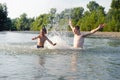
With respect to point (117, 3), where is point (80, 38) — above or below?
below

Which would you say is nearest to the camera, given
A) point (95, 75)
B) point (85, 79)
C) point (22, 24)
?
point (85, 79)

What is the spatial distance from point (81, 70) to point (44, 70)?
1387 millimetres

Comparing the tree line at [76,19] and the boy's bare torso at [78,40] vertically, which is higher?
the tree line at [76,19]

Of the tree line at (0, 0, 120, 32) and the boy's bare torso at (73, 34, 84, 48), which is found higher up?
the tree line at (0, 0, 120, 32)

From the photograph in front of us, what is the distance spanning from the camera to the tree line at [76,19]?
44131mm

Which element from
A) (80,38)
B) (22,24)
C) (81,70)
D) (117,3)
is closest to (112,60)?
(81,70)

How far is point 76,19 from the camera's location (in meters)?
133

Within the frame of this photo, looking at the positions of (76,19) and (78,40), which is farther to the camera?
(76,19)

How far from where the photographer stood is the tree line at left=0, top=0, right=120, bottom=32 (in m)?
44.1

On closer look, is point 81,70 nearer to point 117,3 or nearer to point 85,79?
point 85,79

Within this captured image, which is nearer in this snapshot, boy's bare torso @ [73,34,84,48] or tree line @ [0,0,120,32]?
boy's bare torso @ [73,34,84,48]

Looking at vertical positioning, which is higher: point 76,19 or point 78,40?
point 76,19

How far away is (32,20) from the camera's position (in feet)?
651

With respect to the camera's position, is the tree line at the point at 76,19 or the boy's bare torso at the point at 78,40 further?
the tree line at the point at 76,19
